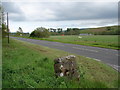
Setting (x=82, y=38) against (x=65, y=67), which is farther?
(x=82, y=38)

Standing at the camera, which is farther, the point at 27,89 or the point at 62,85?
the point at 62,85

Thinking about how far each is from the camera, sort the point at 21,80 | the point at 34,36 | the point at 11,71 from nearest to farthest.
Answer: the point at 21,80 < the point at 11,71 < the point at 34,36

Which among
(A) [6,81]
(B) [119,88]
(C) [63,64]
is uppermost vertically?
(C) [63,64]

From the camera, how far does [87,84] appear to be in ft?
12.3

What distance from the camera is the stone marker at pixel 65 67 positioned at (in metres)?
3.95

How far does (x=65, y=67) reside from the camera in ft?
13.1

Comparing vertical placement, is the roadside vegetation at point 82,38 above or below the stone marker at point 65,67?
above

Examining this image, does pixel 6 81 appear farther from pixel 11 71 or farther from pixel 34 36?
pixel 34 36

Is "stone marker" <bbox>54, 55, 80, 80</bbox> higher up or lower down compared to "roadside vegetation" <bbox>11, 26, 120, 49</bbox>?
lower down

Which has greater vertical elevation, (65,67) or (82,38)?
(82,38)

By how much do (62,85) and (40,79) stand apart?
87 cm

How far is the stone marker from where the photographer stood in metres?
3.95

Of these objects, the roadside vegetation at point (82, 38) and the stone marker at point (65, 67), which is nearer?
the stone marker at point (65, 67)

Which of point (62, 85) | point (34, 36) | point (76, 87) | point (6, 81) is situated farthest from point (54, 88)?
point (34, 36)
